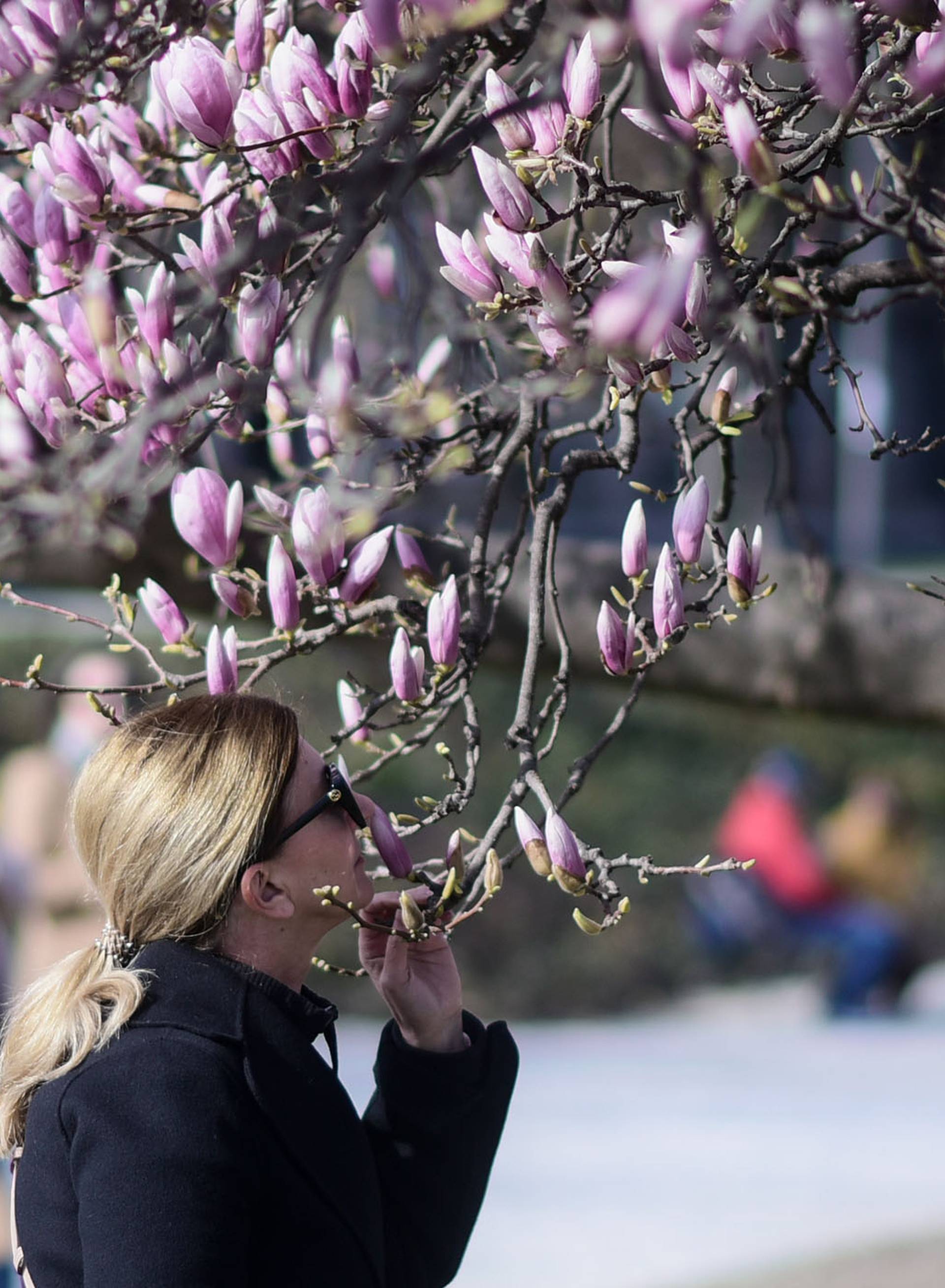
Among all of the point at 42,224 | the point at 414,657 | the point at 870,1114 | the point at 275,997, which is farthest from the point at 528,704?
the point at 870,1114

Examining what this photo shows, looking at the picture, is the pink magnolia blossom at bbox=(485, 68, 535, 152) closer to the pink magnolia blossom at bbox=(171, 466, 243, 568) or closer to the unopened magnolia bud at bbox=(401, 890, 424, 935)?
the pink magnolia blossom at bbox=(171, 466, 243, 568)

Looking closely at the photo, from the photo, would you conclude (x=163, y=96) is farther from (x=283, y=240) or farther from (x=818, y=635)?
(x=818, y=635)

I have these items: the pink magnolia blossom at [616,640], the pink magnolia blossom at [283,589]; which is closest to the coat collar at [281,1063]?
the pink magnolia blossom at [283,589]

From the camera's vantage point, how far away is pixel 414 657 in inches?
76.4

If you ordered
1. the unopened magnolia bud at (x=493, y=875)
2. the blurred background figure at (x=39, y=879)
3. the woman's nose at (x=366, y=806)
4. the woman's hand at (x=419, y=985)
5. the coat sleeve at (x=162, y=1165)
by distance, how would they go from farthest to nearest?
1. the blurred background figure at (x=39, y=879)
2. the woman's hand at (x=419, y=985)
3. the woman's nose at (x=366, y=806)
4. the unopened magnolia bud at (x=493, y=875)
5. the coat sleeve at (x=162, y=1165)

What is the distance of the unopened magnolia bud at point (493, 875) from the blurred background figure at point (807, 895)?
27.0 ft

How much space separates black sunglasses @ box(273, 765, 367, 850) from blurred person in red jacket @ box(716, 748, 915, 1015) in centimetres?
822

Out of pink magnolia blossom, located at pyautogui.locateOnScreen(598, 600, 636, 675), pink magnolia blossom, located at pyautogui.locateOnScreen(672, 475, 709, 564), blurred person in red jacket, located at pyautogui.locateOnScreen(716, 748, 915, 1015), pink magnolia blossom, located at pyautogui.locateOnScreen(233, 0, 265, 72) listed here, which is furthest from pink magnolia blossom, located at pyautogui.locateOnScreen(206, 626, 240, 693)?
blurred person in red jacket, located at pyautogui.locateOnScreen(716, 748, 915, 1015)

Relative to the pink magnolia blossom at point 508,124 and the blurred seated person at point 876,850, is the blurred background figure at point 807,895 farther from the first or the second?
the pink magnolia blossom at point 508,124

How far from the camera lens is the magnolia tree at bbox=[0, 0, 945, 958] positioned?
1.47 m

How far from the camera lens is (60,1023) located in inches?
71.7

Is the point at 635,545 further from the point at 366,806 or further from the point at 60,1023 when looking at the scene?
the point at 60,1023

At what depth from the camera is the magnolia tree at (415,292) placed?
147cm

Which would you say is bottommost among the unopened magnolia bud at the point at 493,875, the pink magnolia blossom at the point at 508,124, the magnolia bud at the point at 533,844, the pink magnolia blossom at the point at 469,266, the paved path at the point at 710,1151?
the paved path at the point at 710,1151
